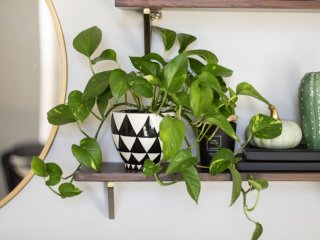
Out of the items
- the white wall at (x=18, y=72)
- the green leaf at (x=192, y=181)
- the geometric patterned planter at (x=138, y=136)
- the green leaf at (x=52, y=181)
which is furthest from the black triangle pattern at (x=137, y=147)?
the white wall at (x=18, y=72)

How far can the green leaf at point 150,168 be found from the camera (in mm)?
861

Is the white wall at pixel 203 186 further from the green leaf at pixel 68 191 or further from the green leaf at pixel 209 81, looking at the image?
the green leaf at pixel 209 81

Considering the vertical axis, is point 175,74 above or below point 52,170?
above

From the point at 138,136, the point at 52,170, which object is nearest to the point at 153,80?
the point at 138,136

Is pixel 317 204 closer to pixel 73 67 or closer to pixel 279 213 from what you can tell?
pixel 279 213

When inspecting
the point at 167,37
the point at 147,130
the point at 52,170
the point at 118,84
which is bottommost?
the point at 52,170

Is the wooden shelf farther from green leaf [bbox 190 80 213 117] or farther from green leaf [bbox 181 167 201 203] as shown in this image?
→ green leaf [bbox 190 80 213 117]

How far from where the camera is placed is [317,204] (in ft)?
3.67

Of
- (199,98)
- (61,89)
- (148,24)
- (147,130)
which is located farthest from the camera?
(61,89)

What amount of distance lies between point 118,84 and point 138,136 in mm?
136

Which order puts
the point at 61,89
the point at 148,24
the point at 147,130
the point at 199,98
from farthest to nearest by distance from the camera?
the point at 61,89
the point at 148,24
the point at 147,130
the point at 199,98

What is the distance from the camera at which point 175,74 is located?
812mm

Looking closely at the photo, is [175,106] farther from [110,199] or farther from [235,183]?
[110,199]

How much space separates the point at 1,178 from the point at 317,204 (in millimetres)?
882
